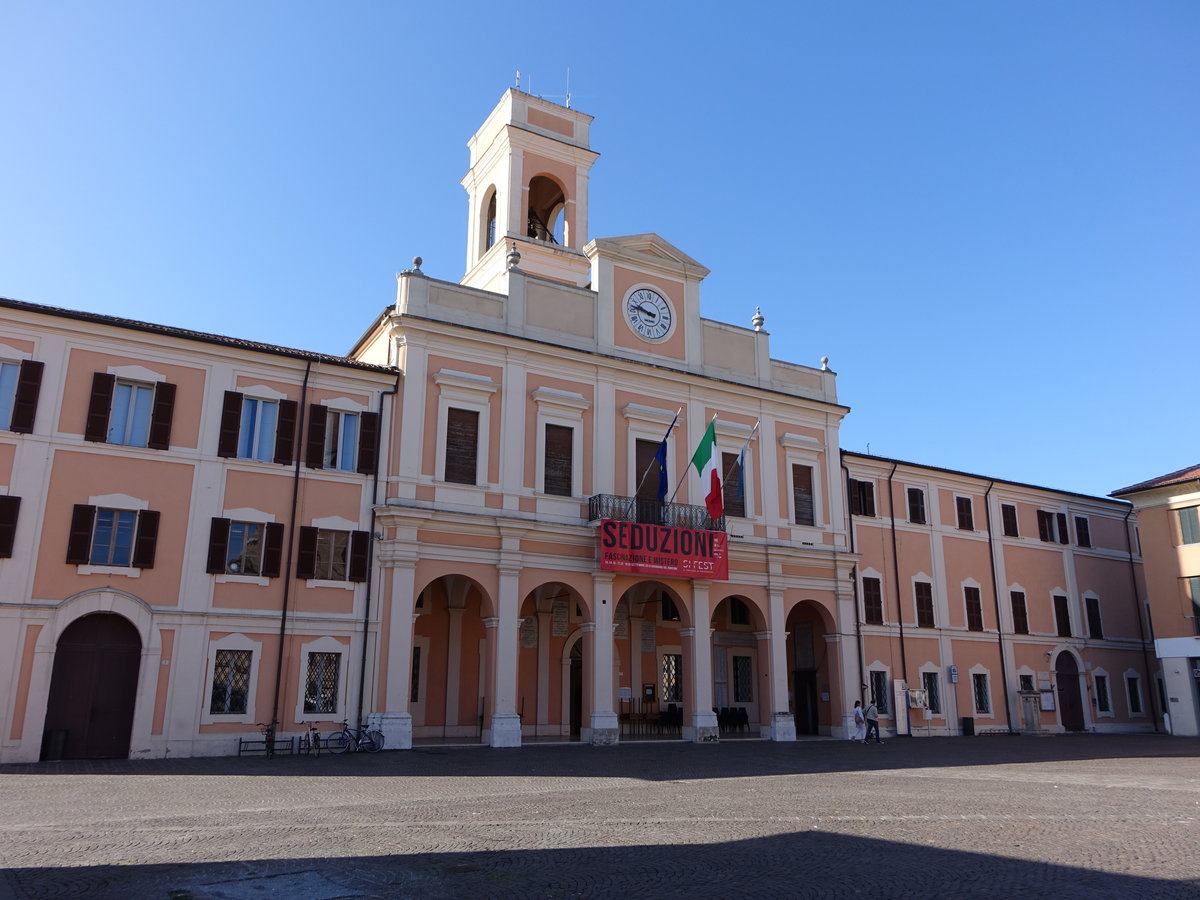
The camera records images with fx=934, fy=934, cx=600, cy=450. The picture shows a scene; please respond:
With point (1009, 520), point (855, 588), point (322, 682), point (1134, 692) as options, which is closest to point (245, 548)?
point (322, 682)

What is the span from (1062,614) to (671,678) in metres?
16.4

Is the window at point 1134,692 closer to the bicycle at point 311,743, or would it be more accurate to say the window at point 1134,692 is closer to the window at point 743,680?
the window at point 743,680

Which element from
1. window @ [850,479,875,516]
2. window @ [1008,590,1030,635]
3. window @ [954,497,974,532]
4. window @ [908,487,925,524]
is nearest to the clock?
window @ [850,479,875,516]

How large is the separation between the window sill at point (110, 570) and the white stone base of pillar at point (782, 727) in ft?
57.2

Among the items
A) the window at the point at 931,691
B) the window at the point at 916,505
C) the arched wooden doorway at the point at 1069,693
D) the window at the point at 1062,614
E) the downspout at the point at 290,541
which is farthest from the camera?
the window at the point at 1062,614

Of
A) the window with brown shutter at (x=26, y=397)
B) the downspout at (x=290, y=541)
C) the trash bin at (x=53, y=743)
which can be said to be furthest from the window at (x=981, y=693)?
the window with brown shutter at (x=26, y=397)

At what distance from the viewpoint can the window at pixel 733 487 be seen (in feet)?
93.1

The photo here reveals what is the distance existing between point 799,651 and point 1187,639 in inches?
556

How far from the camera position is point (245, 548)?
71.3ft

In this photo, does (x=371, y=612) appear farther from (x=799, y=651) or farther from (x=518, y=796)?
(x=799, y=651)

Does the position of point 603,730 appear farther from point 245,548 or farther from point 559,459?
point 245,548

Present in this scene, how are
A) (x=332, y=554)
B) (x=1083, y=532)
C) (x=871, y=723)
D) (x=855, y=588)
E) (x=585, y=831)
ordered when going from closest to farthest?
(x=585, y=831)
(x=332, y=554)
(x=871, y=723)
(x=855, y=588)
(x=1083, y=532)

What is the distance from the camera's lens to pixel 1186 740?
30.6 meters

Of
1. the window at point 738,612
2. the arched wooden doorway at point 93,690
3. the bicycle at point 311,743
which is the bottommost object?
the bicycle at point 311,743
